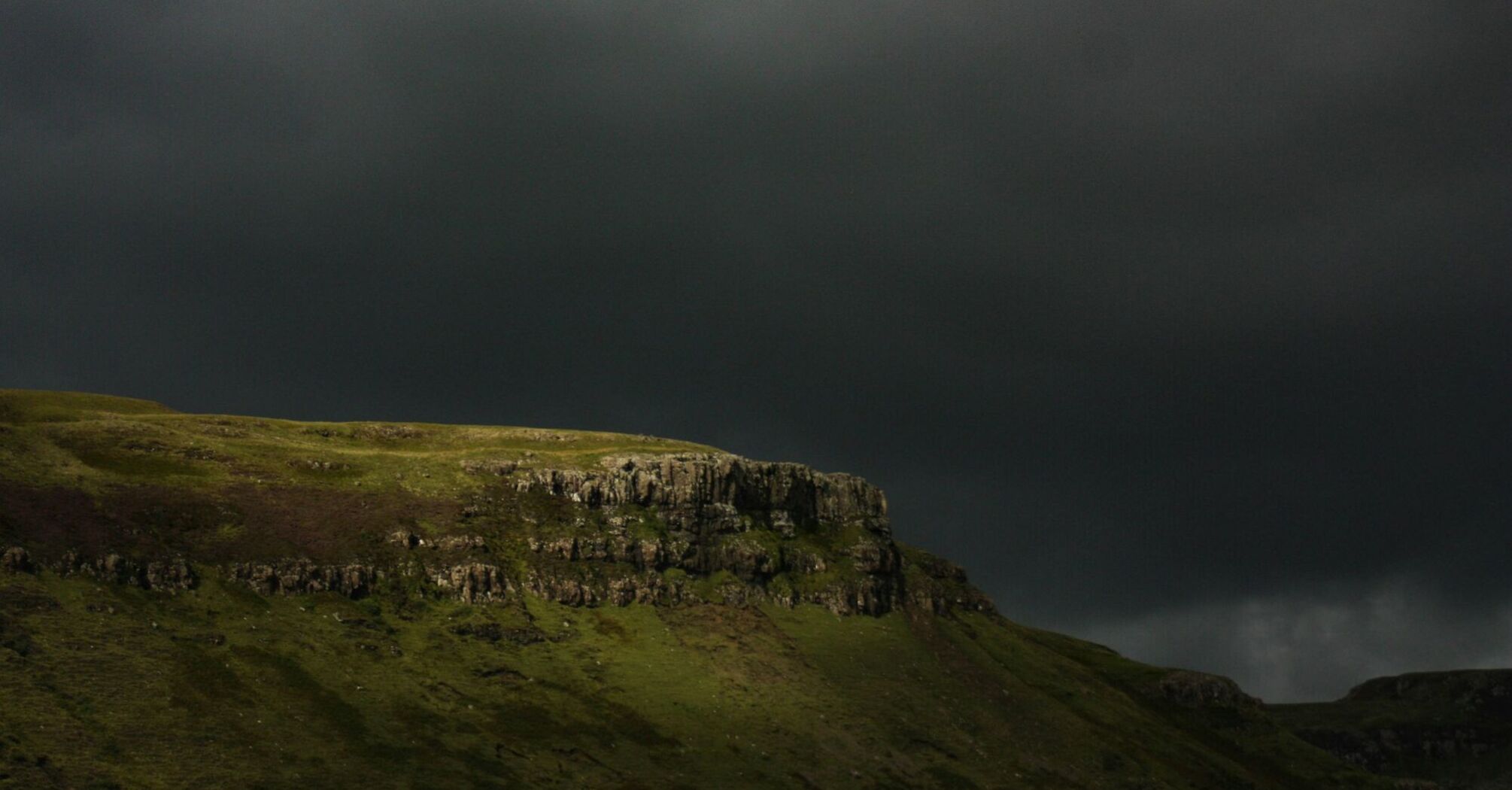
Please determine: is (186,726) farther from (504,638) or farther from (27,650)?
(504,638)

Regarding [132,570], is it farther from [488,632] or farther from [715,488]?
[715,488]

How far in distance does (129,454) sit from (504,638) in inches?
2199

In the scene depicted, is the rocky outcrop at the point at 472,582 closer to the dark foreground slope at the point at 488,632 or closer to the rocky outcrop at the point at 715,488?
→ the dark foreground slope at the point at 488,632

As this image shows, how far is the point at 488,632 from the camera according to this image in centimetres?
13838

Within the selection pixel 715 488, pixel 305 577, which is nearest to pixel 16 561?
pixel 305 577

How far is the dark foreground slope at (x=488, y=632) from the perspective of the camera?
10269 cm

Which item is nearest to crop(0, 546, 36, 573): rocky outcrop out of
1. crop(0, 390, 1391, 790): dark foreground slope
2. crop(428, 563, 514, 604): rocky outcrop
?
crop(0, 390, 1391, 790): dark foreground slope

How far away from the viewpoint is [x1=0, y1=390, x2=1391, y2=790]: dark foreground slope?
102688 millimetres

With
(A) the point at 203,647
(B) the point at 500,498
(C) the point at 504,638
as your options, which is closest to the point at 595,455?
(B) the point at 500,498

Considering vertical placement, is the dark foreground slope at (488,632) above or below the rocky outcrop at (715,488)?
below

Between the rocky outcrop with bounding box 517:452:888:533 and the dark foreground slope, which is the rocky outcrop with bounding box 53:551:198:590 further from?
the rocky outcrop with bounding box 517:452:888:533

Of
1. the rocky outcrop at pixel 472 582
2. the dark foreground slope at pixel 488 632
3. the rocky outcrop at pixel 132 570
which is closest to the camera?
the dark foreground slope at pixel 488 632

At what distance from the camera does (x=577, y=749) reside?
120 meters

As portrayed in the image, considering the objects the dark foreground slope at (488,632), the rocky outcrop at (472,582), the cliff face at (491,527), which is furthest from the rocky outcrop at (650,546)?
the dark foreground slope at (488,632)
